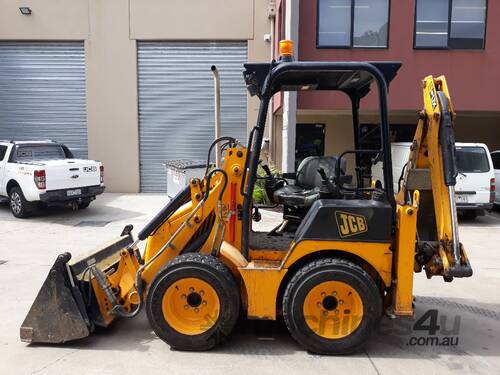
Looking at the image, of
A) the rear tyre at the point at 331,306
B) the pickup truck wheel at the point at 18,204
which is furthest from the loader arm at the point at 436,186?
the pickup truck wheel at the point at 18,204

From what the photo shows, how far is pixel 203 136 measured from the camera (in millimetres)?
15641

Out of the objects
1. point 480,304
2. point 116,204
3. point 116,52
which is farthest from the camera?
point 116,52

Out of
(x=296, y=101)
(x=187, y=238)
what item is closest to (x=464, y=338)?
(x=187, y=238)

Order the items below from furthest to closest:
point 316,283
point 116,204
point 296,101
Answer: point 116,204, point 296,101, point 316,283

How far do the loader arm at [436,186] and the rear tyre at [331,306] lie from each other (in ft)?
2.17

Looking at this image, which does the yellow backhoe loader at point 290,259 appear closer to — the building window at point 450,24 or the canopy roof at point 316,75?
the canopy roof at point 316,75

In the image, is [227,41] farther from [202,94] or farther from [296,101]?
[296,101]

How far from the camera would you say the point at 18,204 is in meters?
11.0

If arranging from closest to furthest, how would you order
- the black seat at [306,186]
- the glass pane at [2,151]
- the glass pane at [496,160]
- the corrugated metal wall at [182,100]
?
the black seat at [306,186] < the glass pane at [2,151] < the glass pane at [496,160] < the corrugated metal wall at [182,100]

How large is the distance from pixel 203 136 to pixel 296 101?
4.46 m

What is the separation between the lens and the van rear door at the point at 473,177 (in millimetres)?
10484

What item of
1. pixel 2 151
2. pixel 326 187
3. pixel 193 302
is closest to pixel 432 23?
pixel 326 187

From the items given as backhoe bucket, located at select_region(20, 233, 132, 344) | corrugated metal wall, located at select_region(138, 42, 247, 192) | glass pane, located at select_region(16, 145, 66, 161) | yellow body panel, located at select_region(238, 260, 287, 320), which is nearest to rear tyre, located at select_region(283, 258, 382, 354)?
yellow body panel, located at select_region(238, 260, 287, 320)

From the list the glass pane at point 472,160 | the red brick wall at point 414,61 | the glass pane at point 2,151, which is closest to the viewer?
the glass pane at point 472,160
